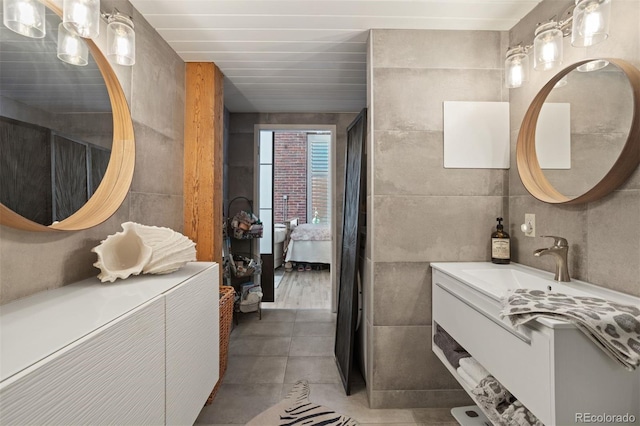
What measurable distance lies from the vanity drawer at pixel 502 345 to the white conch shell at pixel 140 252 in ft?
4.43

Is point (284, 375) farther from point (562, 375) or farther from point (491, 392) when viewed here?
point (562, 375)

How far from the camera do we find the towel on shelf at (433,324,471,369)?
1.54 m

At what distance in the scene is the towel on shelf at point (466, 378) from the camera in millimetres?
1340

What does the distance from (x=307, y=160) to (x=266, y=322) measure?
16.1ft

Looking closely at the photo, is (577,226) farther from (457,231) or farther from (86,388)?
(86,388)

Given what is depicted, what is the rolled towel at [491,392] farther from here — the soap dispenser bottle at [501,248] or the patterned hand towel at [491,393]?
the soap dispenser bottle at [501,248]

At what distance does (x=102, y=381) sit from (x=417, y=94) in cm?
201

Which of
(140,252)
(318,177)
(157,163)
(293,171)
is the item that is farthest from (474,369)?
(293,171)

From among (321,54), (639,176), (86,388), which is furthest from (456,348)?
(321,54)

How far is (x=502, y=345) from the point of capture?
3.78 feet

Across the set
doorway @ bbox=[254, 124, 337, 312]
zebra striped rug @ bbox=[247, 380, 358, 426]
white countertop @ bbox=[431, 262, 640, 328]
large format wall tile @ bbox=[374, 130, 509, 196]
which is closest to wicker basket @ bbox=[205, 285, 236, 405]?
zebra striped rug @ bbox=[247, 380, 358, 426]

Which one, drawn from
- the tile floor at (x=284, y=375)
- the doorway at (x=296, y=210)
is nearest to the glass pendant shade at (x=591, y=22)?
the tile floor at (x=284, y=375)

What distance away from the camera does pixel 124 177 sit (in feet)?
5.17

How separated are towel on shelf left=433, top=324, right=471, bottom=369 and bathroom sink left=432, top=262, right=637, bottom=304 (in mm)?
362
